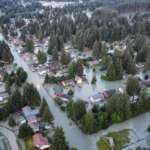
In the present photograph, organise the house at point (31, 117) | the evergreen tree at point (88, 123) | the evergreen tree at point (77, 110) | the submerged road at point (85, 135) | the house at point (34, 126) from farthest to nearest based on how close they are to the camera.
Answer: the evergreen tree at point (77, 110)
the house at point (31, 117)
the house at point (34, 126)
the evergreen tree at point (88, 123)
the submerged road at point (85, 135)

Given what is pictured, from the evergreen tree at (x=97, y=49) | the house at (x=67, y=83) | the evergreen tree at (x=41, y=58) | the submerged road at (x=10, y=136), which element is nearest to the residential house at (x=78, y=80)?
the house at (x=67, y=83)

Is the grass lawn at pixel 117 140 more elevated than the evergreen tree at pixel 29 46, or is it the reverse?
the evergreen tree at pixel 29 46

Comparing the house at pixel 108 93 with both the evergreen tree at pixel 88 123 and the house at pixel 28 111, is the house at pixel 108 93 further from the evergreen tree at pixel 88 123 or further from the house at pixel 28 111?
the house at pixel 28 111

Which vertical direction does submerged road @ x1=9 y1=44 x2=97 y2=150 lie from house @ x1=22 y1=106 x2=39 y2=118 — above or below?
below

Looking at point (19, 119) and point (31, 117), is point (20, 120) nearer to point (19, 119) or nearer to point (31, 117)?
point (19, 119)

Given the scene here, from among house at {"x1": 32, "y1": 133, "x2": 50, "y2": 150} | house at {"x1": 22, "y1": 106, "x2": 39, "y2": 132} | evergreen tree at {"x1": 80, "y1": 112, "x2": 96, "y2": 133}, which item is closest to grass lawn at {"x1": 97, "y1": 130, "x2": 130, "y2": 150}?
evergreen tree at {"x1": 80, "y1": 112, "x2": 96, "y2": 133}

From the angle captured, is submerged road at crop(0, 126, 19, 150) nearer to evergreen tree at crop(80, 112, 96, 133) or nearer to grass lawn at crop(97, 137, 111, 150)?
evergreen tree at crop(80, 112, 96, 133)
